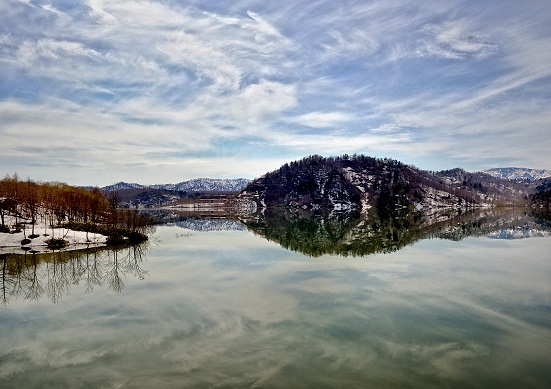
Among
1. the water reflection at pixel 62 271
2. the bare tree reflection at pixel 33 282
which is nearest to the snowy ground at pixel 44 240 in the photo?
the water reflection at pixel 62 271

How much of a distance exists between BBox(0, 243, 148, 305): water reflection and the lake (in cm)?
26

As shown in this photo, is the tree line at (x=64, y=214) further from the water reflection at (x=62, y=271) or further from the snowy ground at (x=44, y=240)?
the water reflection at (x=62, y=271)

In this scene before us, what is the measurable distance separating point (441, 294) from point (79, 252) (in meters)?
52.6

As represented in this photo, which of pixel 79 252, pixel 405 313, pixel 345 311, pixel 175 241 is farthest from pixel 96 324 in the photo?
pixel 175 241

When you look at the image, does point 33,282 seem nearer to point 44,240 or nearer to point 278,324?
point 278,324

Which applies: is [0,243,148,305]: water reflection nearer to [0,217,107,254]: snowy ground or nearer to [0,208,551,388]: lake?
[0,208,551,388]: lake

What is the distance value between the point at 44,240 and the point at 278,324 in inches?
2308

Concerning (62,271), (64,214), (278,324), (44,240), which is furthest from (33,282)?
(64,214)

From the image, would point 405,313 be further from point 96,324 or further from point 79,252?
point 79,252

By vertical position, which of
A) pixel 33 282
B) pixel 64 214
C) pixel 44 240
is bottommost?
pixel 33 282

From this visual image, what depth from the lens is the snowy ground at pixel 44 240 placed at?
60.1 m

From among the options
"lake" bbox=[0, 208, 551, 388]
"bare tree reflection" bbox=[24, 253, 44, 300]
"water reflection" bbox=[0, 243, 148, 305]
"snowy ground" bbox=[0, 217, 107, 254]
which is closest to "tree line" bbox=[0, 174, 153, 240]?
"snowy ground" bbox=[0, 217, 107, 254]

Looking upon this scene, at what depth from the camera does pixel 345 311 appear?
84.0 feet

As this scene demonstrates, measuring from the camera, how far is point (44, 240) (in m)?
63.7
